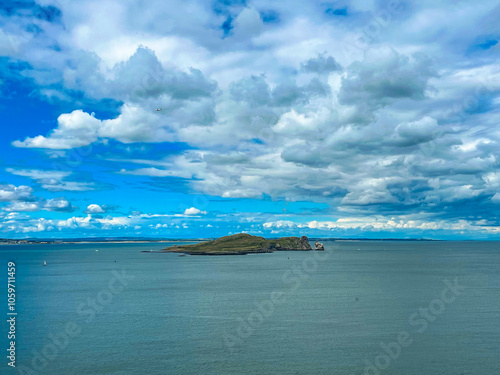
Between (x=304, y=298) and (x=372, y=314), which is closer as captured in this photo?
(x=372, y=314)

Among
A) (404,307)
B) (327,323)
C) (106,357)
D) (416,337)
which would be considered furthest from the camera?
(404,307)

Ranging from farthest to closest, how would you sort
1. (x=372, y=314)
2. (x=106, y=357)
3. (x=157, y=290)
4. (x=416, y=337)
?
1. (x=157, y=290)
2. (x=372, y=314)
3. (x=416, y=337)
4. (x=106, y=357)

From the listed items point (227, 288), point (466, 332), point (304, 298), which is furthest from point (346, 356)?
point (227, 288)

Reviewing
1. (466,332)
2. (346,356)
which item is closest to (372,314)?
(466,332)

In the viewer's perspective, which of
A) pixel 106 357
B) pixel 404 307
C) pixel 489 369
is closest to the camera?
pixel 489 369

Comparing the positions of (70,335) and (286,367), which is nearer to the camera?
(286,367)

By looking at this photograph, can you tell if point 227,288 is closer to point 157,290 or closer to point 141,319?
point 157,290

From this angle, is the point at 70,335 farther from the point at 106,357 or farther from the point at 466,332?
the point at 466,332

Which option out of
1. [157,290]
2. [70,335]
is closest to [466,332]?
[70,335]

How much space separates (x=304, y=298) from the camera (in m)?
103

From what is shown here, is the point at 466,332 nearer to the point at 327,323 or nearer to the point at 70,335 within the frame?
the point at 327,323

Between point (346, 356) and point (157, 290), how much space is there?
75.0m

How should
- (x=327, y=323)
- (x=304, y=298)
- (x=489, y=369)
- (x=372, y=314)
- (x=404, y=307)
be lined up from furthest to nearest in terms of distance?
(x=304, y=298), (x=404, y=307), (x=372, y=314), (x=327, y=323), (x=489, y=369)

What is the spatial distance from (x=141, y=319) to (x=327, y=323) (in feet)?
114
